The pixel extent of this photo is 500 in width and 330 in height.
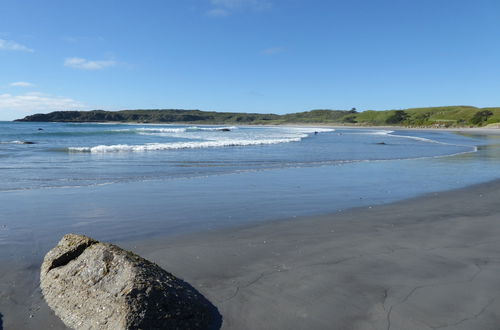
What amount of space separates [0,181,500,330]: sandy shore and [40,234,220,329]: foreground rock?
0.18 meters

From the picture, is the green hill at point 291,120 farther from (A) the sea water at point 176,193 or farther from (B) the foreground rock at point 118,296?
(B) the foreground rock at point 118,296

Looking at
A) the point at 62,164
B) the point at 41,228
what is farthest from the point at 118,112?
the point at 41,228

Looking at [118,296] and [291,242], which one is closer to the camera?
[118,296]

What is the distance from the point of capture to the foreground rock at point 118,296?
11.1 ft

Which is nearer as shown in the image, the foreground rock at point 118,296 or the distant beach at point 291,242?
the foreground rock at point 118,296

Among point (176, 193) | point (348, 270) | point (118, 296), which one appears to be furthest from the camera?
point (176, 193)

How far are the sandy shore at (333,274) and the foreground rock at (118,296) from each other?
0.18 metres

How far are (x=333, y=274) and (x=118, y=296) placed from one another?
2.66 metres

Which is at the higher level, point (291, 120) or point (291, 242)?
point (291, 120)

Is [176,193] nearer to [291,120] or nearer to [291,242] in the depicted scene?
[291,242]

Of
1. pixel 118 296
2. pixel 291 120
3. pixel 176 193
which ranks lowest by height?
pixel 176 193

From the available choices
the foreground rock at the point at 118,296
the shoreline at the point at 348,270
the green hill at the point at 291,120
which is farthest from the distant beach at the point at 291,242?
the green hill at the point at 291,120

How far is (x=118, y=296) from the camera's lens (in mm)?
3486

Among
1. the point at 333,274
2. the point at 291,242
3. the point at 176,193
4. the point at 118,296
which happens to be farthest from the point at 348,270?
the point at 176,193
